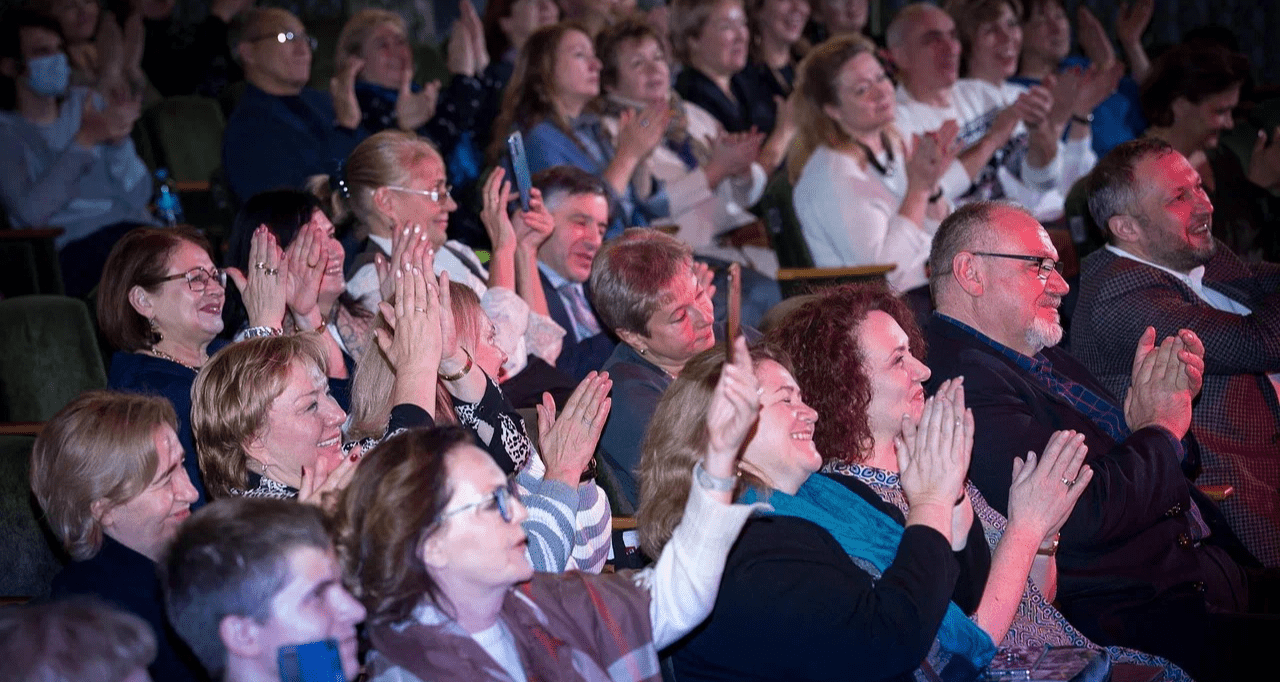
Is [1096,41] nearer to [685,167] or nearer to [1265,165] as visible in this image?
[1265,165]

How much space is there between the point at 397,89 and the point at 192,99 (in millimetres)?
952

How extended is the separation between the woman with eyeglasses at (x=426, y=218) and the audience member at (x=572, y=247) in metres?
0.14

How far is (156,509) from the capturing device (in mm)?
1977

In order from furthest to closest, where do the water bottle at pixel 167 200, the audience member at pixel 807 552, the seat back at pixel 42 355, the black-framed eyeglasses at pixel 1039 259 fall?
the water bottle at pixel 167 200 → the seat back at pixel 42 355 → the black-framed eyeglasses at pixel 1039 259 → the audience member at pixel 807 552

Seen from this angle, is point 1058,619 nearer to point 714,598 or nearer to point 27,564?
point 714,598

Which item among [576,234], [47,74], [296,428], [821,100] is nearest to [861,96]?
[821,100]

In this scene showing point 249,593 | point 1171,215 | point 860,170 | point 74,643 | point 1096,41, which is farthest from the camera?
point 1096,41

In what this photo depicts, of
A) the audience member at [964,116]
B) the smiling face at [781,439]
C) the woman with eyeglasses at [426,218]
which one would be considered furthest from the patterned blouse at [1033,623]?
the audience member at [964,116]

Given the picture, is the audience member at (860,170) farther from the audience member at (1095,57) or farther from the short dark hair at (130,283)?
the short dark hair at (130,283)

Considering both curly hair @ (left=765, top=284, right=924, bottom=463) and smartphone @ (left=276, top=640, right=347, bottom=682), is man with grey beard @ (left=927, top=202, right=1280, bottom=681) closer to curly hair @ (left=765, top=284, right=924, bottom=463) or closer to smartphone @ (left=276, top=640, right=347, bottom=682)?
curly hair @ (left=765, top=284, right=924, bottom=463)

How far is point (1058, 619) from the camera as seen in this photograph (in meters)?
2.32

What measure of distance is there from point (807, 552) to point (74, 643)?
3.22 ft

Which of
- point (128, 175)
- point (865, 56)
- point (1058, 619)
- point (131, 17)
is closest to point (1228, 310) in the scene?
point (1058, 619)

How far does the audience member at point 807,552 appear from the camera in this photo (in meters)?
1.82
